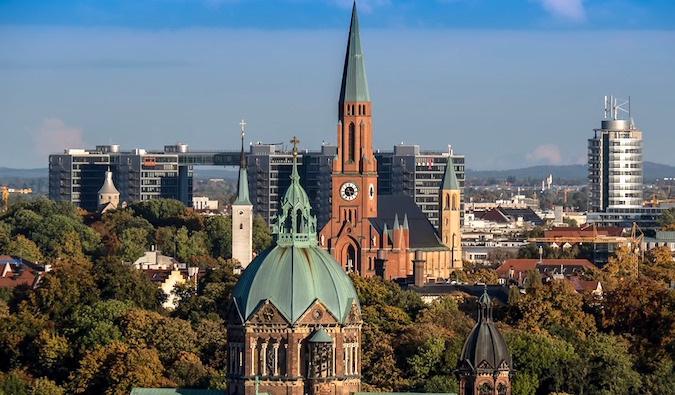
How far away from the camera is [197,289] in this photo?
177875 mm

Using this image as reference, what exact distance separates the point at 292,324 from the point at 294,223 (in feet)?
14.2

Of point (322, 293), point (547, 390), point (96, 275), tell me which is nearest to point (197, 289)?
point (96, 275)

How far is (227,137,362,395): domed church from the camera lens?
324 ft

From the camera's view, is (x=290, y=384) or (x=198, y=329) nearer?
(x=290, y=384)

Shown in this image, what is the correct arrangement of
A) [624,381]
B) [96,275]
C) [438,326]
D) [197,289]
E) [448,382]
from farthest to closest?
[197,289]
[96,275]
[438,326]
[624,381]
[448,382]

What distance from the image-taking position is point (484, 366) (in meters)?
108

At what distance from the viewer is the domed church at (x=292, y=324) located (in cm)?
9869

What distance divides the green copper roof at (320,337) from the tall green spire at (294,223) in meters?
3.75

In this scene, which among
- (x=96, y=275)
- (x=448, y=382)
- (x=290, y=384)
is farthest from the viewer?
(x=96, y=275)

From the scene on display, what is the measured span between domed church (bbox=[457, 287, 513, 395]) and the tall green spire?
10.4 metres

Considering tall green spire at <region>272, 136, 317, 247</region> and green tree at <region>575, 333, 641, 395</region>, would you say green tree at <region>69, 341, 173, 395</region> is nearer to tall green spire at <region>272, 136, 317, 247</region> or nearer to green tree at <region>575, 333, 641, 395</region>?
green tree at <region>575, 333, 641, 395</region>

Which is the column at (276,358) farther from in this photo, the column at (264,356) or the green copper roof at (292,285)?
the green copper roof at (292,285)

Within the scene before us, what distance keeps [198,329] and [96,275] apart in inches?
779

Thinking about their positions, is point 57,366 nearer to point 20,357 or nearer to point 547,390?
point 20,357
